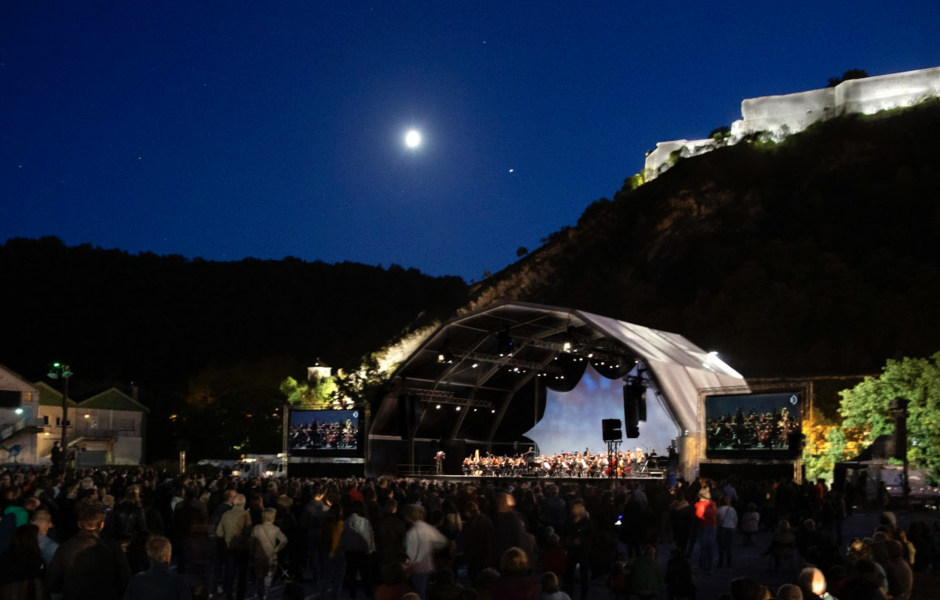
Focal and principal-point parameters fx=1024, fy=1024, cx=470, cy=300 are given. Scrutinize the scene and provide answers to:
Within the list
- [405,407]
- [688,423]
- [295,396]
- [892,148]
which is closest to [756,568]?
[688,423]

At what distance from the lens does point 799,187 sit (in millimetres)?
76438

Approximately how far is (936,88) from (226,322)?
201ft

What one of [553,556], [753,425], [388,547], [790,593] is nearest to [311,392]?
[753,425]

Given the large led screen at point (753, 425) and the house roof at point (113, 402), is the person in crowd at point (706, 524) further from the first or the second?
the house roof at point (113, 402)

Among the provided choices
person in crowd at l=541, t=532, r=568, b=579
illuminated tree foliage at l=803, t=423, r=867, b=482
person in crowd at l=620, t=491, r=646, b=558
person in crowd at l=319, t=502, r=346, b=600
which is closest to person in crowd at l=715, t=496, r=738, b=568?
person in crowd at l=620, t=491, r=646, b=558

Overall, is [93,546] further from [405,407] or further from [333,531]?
[405,407]

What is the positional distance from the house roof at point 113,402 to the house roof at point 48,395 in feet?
3.47

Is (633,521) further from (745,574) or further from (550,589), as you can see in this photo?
(550,589)

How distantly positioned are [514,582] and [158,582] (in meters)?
2.06

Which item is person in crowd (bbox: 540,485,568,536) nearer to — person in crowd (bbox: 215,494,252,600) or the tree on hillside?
person in crowd (bbox: 215,494,252,600)

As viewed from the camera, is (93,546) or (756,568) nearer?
(93,546)

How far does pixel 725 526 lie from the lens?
13891 millimetres

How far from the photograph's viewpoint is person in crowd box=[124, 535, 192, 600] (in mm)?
5391

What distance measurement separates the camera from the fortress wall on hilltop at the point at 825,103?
83250 millimetres
